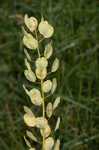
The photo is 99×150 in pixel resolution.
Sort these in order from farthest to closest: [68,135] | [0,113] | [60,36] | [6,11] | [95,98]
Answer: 1. [6,11]
2. [60,36]
3. [0,113]
4. [95,98]
5. [68,135]

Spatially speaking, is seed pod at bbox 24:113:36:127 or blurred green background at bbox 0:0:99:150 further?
blurred green background at bbox 0:0:99:150

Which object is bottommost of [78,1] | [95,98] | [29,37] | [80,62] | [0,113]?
[0,113]

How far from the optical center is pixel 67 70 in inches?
66.1

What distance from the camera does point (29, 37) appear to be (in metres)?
0.67

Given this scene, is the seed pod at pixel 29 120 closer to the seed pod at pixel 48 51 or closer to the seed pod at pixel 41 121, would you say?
the seed pod at pixel 41 121

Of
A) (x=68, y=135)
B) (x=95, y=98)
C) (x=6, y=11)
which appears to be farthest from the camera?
(x=6, y=11)

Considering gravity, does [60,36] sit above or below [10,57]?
above

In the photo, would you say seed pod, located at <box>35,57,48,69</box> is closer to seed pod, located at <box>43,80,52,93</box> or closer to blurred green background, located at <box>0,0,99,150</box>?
seed pod, located at <box>43,80,52,93</box>

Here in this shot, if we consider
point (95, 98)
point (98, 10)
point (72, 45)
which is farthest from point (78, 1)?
point (95, 98)

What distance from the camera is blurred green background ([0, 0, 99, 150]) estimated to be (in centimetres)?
139

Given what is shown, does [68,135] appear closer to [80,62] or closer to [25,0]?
[80,62]

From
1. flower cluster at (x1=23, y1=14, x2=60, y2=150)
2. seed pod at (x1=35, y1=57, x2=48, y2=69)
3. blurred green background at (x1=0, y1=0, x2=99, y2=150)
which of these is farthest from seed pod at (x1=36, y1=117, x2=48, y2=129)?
blurred green background at (x1=0, y1=0, x2=99, y2=150)

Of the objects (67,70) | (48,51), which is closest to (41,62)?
(48,51)

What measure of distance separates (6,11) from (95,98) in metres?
0.93
